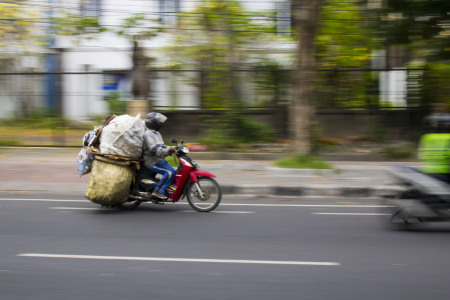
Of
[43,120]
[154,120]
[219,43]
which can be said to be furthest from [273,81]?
[154,120]

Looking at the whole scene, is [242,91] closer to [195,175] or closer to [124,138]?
[195,175]

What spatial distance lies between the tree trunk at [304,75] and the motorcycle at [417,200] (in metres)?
4.95

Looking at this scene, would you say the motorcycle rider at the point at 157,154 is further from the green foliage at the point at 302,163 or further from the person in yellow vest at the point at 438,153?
the green foliage at the point at 302,163

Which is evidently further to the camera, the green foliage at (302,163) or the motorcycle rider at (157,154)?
the green foliage at (302,163)

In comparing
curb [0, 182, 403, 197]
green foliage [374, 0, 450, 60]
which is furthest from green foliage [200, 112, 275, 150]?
green foliage [374, 0, 450, 60]

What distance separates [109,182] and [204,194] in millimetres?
1449

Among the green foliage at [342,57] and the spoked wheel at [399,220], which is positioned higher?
the green foliage at [342,57]

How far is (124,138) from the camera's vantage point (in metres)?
7.58

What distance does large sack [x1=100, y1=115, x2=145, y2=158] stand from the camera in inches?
299

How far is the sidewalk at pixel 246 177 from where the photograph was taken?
31.8 ft

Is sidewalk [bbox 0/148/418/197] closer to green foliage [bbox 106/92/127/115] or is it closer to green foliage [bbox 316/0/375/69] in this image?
green foliage [bbox 106/92/127/115]

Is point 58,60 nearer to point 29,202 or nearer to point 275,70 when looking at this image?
point 275,70

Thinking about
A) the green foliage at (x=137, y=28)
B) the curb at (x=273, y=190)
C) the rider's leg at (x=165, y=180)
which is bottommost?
the curb at (x=273, y=190)

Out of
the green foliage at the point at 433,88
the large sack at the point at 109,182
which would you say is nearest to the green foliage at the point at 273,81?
the green foliage at the point at 433,88
